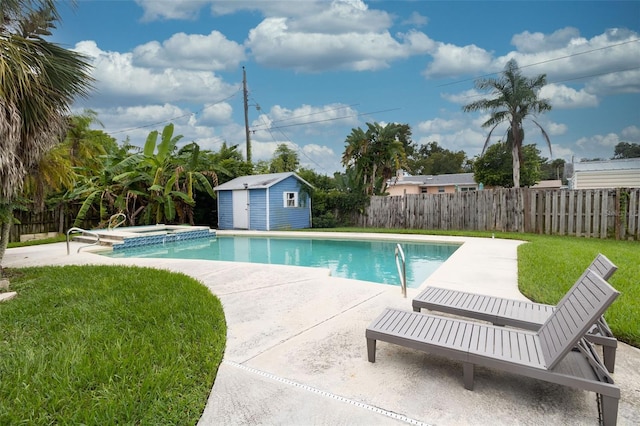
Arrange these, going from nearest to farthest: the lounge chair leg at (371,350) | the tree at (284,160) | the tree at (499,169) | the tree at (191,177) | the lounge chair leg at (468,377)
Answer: the lounge chair leg at (468,377) → the lounge chair leg at (371,350) → the tree at (191,177) → the tree at (499,169) → the tree at (284,160)

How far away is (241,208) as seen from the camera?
1883 cm

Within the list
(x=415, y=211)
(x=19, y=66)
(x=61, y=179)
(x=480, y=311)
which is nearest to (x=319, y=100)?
(x=415, y=211)

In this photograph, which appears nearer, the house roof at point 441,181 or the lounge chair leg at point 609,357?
the lounge chair leg at point 609,357

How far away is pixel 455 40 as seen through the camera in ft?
64.3

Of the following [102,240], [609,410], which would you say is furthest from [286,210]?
[609,410]

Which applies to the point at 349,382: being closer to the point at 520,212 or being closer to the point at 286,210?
the point at 520,212

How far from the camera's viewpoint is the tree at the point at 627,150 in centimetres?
4336

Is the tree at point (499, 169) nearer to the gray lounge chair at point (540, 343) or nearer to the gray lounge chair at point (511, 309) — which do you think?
the gray lounge chair at point (511, 309)

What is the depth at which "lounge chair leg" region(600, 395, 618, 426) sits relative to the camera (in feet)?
7.08

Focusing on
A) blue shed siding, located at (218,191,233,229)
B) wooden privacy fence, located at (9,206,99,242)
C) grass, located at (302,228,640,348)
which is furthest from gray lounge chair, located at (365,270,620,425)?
wooden privacy fence, located at (9,206,99,242)

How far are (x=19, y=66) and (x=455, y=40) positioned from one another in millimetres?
20115

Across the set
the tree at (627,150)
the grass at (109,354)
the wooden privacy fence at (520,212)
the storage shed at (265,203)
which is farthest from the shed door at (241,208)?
the tree at (627,150)

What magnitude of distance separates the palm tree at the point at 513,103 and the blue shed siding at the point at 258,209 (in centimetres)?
1467

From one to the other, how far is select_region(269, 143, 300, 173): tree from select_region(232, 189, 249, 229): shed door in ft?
47.8
